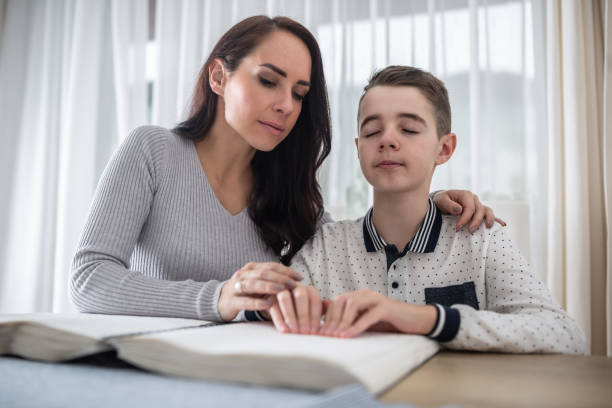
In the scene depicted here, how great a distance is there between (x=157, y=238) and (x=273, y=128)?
0.37 meters

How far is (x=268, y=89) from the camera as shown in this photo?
115 cm

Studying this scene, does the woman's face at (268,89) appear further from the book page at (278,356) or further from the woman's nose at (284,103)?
the book page at (278,356)

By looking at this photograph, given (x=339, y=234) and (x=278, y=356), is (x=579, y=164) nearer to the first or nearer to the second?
(x=339, y=234)

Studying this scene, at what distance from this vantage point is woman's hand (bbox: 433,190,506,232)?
101 centimetres

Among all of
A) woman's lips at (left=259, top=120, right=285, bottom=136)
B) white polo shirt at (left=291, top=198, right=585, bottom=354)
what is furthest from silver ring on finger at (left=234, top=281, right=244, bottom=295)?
woman's lips at (left=259, top=120, right=285, bottom=136)

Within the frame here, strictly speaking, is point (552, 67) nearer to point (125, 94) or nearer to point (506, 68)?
point (506, 68)

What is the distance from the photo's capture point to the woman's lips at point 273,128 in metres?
1.16

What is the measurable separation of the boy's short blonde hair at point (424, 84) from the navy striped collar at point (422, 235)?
19 cm

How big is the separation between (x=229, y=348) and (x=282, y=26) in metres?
0.96

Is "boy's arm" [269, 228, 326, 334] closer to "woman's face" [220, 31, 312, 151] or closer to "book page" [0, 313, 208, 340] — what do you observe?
"book page" [0, 313, 208, 340]

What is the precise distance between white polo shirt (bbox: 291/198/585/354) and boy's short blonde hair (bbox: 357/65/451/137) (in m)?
0.20

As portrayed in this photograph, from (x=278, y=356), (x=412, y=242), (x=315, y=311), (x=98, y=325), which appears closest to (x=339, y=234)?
(x=412, y=242)

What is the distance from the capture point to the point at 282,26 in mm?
1222

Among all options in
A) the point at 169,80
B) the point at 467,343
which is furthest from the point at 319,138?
the point at 169,80
